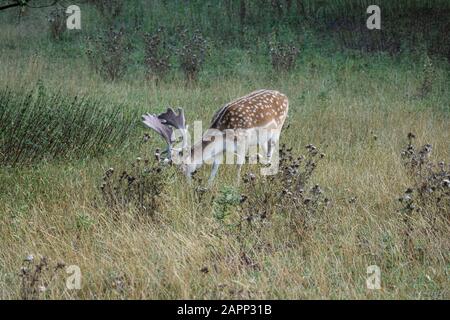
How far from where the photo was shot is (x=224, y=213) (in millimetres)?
A: 5441

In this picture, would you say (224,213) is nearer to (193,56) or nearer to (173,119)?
(173,119)

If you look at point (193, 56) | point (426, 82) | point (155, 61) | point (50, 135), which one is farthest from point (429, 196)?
point (155, 61)

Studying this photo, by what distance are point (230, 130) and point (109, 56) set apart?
266 inches

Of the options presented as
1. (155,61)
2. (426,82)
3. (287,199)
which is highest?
(155,61)

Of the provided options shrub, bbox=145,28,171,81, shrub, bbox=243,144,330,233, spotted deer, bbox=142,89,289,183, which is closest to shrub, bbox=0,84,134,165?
spotted deer, bbox=142,89,289,183

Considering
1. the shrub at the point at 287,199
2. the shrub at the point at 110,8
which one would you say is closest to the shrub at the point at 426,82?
the shrub at the point at 287,199

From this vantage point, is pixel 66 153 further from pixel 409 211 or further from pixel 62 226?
pixel 409 211

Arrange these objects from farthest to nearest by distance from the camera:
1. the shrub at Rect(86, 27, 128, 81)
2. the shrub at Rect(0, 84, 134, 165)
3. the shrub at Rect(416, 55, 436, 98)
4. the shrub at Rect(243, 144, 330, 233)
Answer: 1. the shrub at Rect(86, 27, 128, 81)
2. the shrub at Rect(416, 55, 436, 98)
3. the shrub at Rect(0, 84, 134, 165)
4. the shrub at Rect(243, 144, 330, 233)

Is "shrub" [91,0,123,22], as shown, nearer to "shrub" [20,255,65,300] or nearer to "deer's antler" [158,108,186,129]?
"deer's antler" [158,108,186,129]

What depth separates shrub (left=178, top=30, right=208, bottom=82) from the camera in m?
12.3

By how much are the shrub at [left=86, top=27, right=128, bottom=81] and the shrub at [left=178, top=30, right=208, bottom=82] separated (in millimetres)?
1066

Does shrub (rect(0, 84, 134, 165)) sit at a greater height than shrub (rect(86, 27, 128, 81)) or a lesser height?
lesser

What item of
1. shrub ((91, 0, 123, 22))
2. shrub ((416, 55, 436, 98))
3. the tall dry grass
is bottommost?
the tall dry grass
